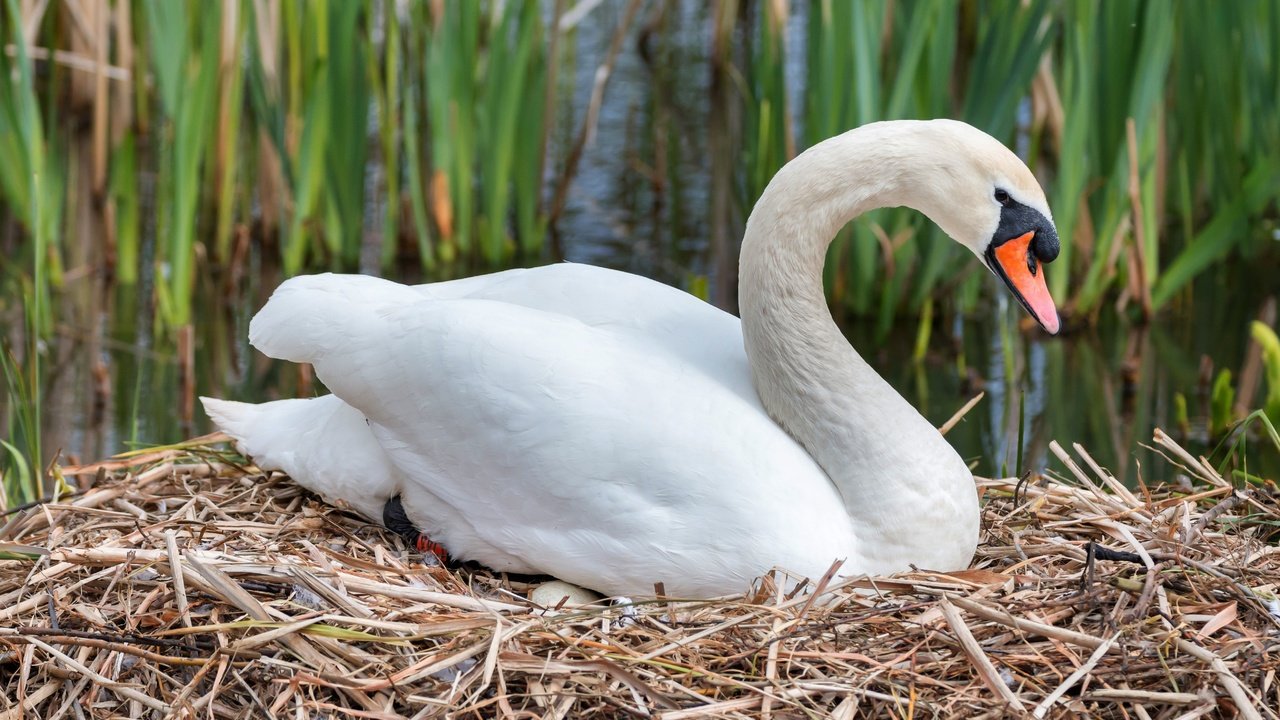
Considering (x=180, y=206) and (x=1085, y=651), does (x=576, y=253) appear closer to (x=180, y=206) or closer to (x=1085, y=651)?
(x=180, y=206)

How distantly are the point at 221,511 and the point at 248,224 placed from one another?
3.13m

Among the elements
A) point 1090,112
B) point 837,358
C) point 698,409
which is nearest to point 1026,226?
point 837,358

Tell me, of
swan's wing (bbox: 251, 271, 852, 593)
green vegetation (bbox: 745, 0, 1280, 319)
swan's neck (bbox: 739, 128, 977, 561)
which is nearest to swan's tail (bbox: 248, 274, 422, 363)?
swan's wing (bbox: 251, 271, 852, 593)

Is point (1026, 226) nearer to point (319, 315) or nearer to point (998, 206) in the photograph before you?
point (998, 206)

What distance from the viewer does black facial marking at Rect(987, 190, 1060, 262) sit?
3.26 metres

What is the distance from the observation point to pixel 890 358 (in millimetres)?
6082

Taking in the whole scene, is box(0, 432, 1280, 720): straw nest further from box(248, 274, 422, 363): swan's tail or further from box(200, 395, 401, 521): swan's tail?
box(248, 274, 422, 363): swan's tail

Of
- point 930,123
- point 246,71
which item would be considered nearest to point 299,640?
point 930,123

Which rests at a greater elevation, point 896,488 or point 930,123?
point 930,123

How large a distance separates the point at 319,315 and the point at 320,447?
0.38 meters

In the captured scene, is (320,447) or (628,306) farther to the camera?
(320,447)

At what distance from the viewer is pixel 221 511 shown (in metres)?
3.77

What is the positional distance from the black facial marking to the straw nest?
65 cm

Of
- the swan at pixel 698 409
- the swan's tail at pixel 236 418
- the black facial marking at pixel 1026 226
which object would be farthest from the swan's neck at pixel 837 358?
the swan's tail at pixel 236 418
